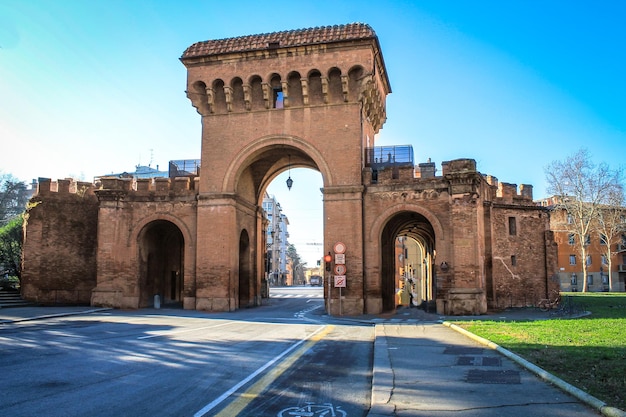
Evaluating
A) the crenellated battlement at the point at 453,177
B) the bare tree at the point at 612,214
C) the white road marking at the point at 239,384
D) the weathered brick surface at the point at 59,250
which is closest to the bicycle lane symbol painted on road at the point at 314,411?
the white road marking at the point at 239,384

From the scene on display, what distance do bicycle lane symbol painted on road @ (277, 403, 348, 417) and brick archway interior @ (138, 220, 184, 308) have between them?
885 inches

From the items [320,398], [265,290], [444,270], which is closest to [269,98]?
[444,270]

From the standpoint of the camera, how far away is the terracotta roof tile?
24906 mm

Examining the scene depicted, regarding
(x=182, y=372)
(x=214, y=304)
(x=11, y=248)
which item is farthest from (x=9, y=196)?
(x=182, y=372)

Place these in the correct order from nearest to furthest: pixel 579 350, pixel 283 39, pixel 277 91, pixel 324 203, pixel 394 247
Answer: pixel 579 350 < pixel 324 203 < pixel 283 39 < pixel 277 91 < pixel 394 247

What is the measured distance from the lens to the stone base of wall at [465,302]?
2219cm

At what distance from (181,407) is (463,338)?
9084 millimetres

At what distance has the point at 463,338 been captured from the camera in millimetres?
13477

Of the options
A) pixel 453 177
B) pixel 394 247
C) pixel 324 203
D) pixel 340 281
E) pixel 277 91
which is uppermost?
pixel 277 91

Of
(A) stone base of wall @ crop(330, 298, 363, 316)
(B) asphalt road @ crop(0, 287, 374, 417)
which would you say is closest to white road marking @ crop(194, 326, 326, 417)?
(B) asphalt road @ crop(0, 287, 374, 417)

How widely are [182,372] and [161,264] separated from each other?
23.0 metres

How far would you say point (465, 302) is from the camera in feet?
73.1

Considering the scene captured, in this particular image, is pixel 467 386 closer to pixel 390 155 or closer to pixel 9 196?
pixel 390 155

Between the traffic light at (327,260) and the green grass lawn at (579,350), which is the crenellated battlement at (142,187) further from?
the green grass lawn at (579,350)
